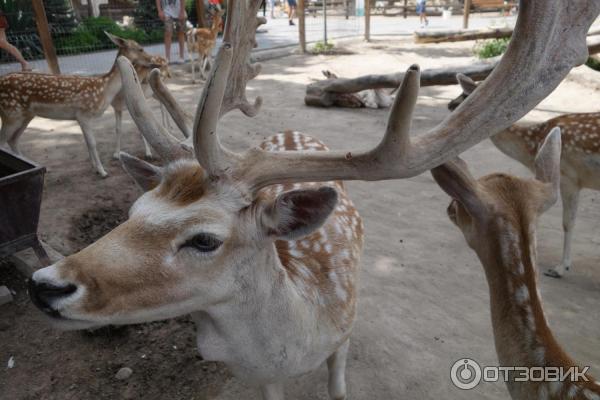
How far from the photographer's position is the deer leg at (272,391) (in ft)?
6.46

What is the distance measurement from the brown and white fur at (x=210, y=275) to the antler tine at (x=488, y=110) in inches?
3.4

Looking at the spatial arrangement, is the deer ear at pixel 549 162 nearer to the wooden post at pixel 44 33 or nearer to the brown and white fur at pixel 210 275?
the brown and white fur at pixel 210 275

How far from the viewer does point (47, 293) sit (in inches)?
47.0

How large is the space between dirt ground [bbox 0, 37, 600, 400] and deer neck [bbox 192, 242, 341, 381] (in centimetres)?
81

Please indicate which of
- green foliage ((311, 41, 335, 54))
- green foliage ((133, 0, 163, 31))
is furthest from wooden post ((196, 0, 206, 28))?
green foliage ((133, 0, 163, 31))

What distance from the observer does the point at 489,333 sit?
2.69 metres

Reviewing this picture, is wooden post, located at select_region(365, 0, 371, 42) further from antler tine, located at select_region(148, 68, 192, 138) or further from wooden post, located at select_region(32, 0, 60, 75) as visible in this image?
antler tine, located at select_region(148, 68, 192, 138)

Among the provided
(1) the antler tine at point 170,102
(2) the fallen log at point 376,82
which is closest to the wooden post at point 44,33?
(2) the fallen log at point 376,82

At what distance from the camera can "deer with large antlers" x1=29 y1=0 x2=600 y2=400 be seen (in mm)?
1258

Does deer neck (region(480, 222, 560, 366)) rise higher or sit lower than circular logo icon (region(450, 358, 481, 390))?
higher

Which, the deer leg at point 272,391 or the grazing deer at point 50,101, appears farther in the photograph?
the grazing deer at point 50,101

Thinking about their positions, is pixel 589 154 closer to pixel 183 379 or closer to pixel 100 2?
pixel 183 379

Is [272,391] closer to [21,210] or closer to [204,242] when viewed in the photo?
[204,242]

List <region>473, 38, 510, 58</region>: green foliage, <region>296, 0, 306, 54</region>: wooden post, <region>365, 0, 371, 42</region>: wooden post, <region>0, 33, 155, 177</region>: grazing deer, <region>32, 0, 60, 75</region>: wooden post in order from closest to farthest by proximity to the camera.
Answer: <region>0, 33, 155, 177</region>: grazing deer → <region>32, 0, 60, 75</region>: wooden post → <region>473, 38, 510, 58</region>: green foliage → <region>296, 0, 306, 54</region>: wooden post → <region>365, 0, 371, 42</region>: wooden post
